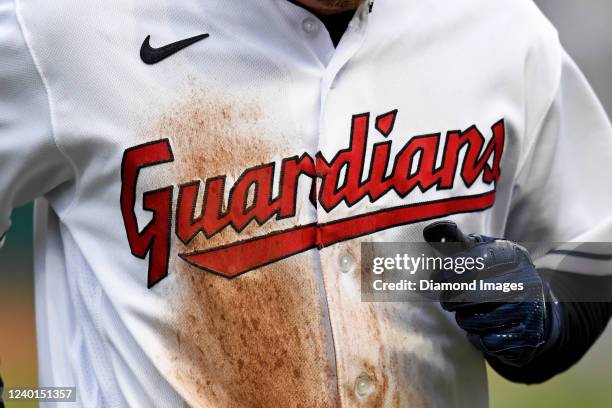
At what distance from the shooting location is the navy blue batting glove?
1.43 m

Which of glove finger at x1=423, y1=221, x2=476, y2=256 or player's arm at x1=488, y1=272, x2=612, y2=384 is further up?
glove finger at x1=423, y1=221, x2=476, y2=256

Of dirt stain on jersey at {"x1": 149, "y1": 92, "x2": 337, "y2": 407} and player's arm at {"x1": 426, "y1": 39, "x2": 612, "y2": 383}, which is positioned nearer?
dirt stain on jersey at {"x1": 149, "y1": 92, "x2": 337, "y2": 407}

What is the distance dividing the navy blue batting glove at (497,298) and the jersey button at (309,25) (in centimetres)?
38

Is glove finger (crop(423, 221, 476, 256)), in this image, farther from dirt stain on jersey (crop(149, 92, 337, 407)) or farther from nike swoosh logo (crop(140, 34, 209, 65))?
nike swoosh logo (crop(140, 34, 209, 65))

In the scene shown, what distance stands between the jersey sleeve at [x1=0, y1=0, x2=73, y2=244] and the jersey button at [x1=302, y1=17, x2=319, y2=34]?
426 millimetres

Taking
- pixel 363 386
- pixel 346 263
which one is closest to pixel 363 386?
pixel 363 386

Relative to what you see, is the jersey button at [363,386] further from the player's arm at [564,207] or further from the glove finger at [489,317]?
the player's arm at [564,207]

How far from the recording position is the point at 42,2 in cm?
138

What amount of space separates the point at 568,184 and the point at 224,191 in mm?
673

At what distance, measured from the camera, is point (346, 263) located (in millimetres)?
1467

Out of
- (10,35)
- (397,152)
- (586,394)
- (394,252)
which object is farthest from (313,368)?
(586,394)

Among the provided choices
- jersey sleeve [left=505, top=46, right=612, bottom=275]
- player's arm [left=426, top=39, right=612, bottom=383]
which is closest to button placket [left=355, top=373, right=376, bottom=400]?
player's arm [left=426, top=39, right=612, bottom=383]

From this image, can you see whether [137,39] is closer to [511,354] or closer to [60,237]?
[60,237]

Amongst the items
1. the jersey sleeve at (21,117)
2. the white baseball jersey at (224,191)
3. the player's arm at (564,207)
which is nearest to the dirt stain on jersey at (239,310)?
the white baseball jersey at (224,191)
